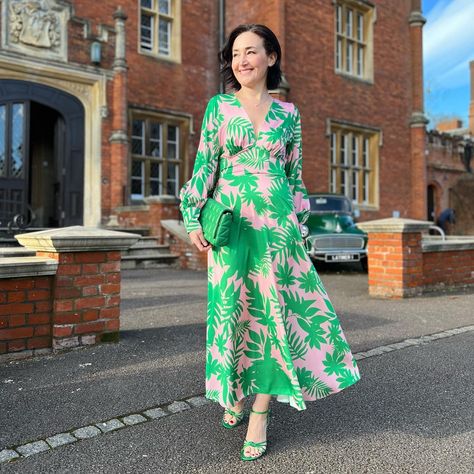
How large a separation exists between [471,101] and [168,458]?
1490 inches

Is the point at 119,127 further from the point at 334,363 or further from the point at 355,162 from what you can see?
the point at 334,363

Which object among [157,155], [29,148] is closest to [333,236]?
[157,155]

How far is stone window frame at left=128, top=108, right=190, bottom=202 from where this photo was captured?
1253 cm

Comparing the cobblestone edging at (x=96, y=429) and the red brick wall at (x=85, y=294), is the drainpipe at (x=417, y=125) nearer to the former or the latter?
the red brick wall at (x=85, y=294)

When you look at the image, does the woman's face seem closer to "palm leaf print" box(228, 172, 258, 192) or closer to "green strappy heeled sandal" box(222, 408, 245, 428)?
"palm leaf print" box(228, 172, 258, 192)

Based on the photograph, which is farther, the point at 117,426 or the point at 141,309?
the point at 141,309

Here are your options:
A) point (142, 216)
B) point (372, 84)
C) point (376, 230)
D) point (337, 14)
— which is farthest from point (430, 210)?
point (376, 230)

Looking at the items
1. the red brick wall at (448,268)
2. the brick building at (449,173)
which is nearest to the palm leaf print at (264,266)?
the red brick wall at (448,268)

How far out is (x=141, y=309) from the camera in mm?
5254

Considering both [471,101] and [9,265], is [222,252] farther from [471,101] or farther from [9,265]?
[471,101]

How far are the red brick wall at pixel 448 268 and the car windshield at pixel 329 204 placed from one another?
368 cm

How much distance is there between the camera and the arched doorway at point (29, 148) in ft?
34.5

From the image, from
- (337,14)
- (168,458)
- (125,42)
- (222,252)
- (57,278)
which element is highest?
(337,14)

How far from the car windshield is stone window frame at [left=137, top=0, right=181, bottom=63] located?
243 inches
